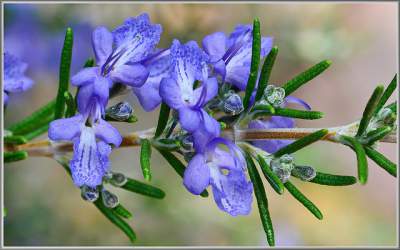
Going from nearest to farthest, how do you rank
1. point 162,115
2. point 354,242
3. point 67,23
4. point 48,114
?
1. point 162,115
2. point 48,114
3. point 67,23
4. point 354,242

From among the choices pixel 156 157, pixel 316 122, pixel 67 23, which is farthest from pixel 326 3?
pixel 67 23

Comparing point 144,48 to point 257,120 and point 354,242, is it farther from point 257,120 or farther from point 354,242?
point 354,242

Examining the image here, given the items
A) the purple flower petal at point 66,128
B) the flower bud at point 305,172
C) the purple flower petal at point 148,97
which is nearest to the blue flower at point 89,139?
the purple flower petal at point 66,128

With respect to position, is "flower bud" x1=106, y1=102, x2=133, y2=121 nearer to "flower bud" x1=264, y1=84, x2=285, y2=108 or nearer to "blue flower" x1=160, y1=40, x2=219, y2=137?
"blue flower" x1=160, y1=40, x2=219, y2=137

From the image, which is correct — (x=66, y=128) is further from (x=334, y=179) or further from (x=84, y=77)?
(x=334, y=179)

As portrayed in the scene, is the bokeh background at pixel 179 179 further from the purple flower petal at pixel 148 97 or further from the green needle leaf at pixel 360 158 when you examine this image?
the green needle leaf at pixel 360 158

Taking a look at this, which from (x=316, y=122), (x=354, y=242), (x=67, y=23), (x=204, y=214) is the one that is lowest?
(x=354, y=242)
